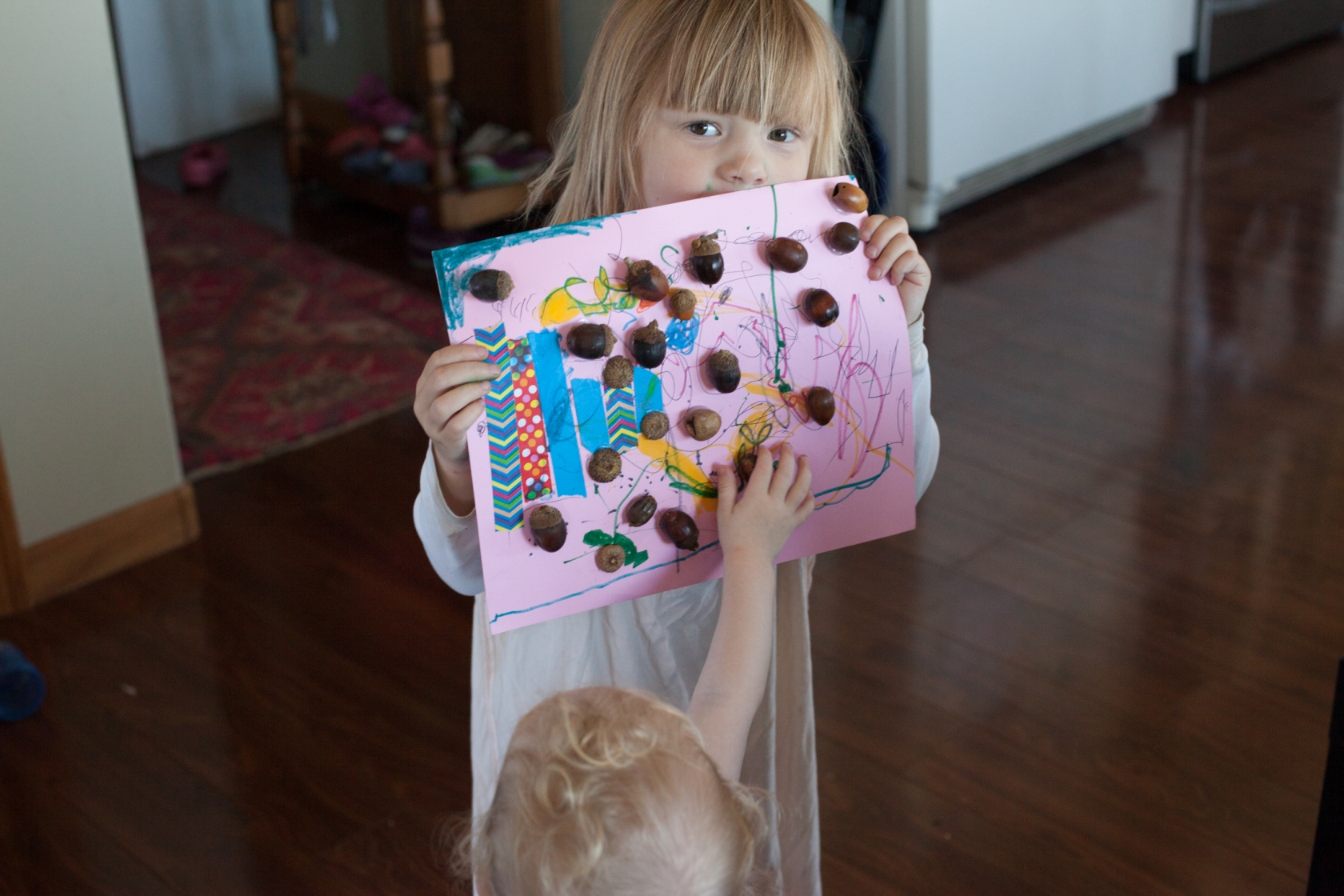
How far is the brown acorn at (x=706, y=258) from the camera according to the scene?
3.03 ft

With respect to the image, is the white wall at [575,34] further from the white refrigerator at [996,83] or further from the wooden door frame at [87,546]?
the wooden door frame at [87,546]

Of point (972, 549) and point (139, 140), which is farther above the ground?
point (139, 140)

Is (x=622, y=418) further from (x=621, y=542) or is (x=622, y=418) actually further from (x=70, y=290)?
(x=70, y=290)

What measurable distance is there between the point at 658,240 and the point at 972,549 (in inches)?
48.7

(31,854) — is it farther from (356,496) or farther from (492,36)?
(492,36)

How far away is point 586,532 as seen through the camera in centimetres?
94

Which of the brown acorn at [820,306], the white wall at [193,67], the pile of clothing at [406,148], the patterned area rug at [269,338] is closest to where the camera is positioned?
the brown acorn at [820,306]

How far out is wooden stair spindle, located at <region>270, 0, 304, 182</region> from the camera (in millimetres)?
3572

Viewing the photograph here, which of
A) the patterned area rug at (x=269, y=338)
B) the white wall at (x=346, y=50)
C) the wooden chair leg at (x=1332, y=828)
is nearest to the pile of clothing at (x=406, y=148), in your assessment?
the white wall at (x=346, y=50)

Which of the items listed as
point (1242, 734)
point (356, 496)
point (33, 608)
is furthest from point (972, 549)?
point (33, 608)

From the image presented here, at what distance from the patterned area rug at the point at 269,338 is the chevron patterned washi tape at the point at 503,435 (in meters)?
1.59

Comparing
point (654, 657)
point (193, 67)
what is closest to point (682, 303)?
point (654, 657)

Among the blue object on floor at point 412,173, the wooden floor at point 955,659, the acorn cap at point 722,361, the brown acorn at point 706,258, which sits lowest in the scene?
the wooden floor at point 955,659

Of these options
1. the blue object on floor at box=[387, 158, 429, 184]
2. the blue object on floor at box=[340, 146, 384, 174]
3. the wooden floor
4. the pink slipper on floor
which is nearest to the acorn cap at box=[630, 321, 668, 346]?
the wooden floor
